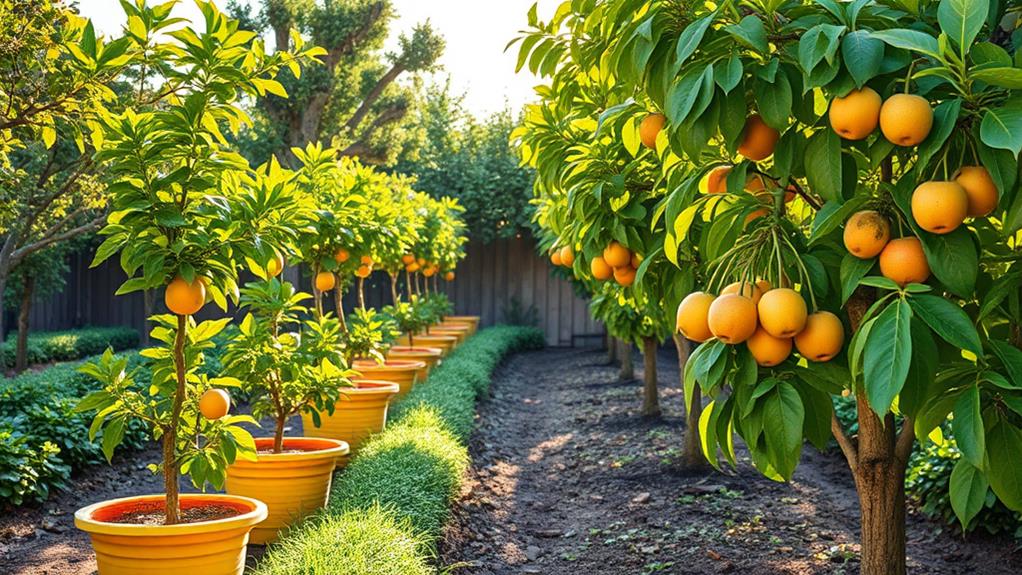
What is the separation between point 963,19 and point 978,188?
0.29 metres

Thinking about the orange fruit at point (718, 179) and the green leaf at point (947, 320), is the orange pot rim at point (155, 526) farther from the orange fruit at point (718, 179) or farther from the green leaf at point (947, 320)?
the green leaf at point (947, 320)

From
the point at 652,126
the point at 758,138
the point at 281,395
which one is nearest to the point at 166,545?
the point at 281,395

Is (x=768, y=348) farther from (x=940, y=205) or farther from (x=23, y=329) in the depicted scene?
(x=23, y=329)

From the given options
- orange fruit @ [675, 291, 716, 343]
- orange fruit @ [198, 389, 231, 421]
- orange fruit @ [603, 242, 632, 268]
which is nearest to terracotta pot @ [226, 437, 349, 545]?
orange fruit @ [198, 389, 231, 421]

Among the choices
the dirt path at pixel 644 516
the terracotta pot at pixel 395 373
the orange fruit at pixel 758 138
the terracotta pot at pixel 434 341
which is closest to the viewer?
the orange fruit at pixel 758 138

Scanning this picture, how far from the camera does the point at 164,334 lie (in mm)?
3246

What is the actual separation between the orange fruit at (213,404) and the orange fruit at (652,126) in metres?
1.98

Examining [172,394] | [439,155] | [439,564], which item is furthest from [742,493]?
[439,155]

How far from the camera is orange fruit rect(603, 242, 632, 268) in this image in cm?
270

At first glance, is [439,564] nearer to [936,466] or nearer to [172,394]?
[172,394]

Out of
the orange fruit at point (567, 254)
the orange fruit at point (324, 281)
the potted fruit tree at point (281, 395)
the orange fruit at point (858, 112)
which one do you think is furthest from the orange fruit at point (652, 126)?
the orange fruit at point (324, 281)

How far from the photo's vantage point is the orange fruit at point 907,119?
4.65 ft

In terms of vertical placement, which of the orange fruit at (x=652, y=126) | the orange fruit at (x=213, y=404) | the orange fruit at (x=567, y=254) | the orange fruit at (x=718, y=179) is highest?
the orange fruit at (x=652, y=126)

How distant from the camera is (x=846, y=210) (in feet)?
5.11
